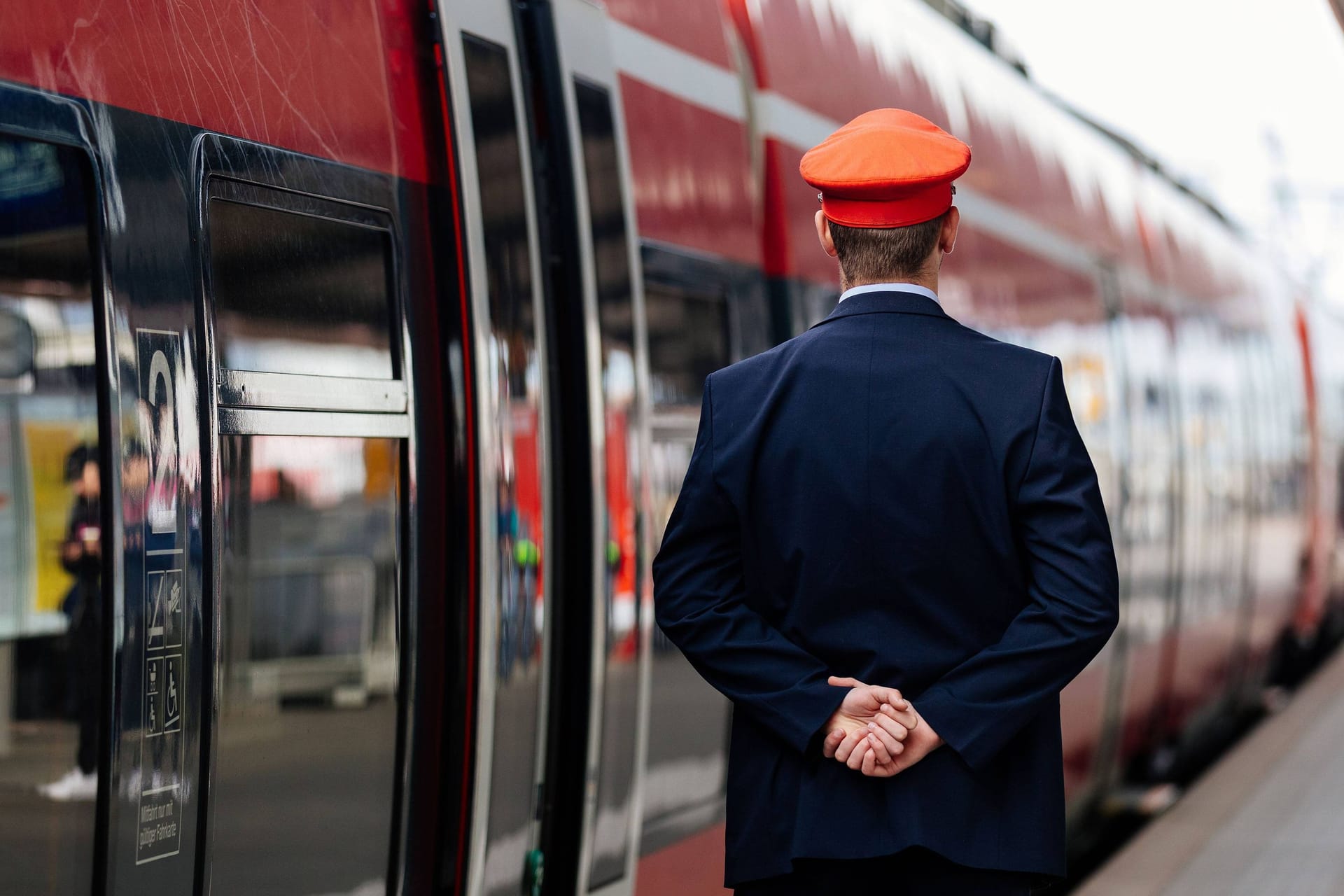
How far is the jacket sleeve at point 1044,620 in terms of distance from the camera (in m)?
2.21

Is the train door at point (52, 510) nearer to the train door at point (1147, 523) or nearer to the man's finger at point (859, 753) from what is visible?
the man's finger at point (859, 753)

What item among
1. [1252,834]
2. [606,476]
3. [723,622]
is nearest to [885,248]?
[723,622]

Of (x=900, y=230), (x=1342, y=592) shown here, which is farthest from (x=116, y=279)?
(x=1342, y=592)

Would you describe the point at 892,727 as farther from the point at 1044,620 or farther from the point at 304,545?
the point at 304,545

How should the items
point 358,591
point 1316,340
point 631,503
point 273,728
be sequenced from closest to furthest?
point 273,728 < point 358,591 < point 631,503 < point 1316,340

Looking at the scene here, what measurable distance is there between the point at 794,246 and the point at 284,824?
2.53 metres

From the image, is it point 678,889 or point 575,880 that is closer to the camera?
point 575,880

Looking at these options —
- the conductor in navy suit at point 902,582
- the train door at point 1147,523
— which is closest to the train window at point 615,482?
the conductor in navy suit at point 902,582

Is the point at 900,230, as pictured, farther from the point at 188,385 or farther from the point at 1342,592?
the point at 1342,592

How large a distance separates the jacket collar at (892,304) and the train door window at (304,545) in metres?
0.92

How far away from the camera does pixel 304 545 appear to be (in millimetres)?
2691

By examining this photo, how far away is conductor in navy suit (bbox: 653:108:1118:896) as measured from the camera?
2.23m

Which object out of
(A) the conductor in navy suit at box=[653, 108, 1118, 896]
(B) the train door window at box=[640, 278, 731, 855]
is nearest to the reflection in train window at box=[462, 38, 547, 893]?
(B) the train door window at box=[640, 278, 731, 855]

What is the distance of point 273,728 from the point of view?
261 centimetres
